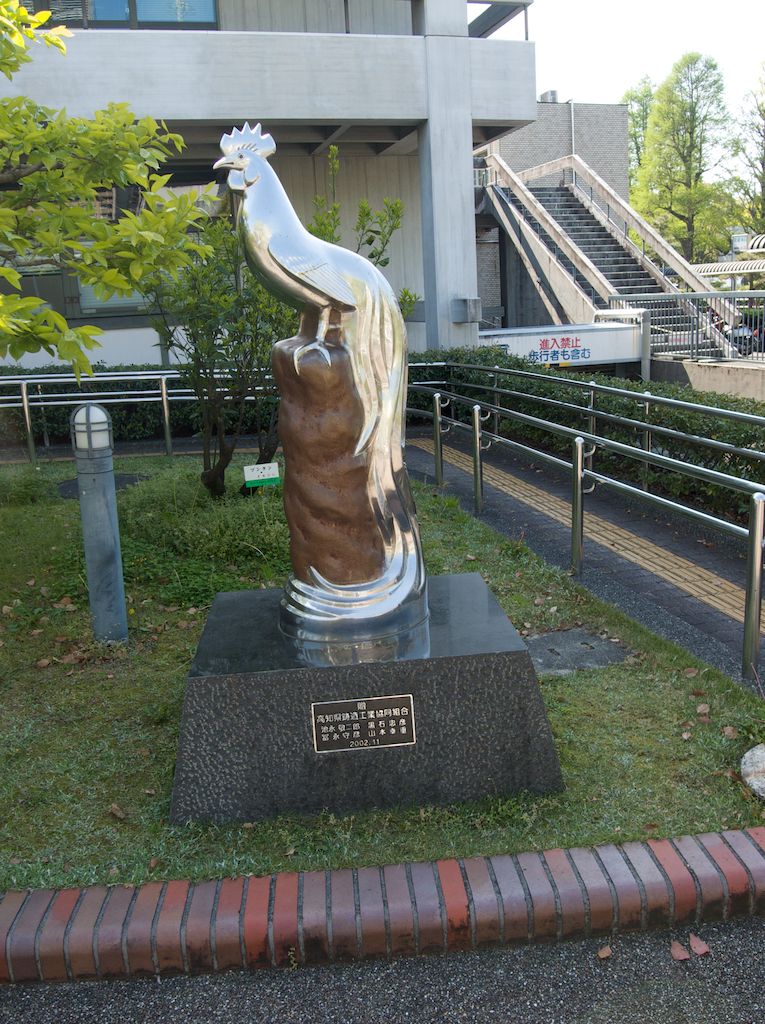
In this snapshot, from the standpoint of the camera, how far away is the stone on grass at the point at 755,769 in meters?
3.51

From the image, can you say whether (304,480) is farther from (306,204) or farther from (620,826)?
(306,204)

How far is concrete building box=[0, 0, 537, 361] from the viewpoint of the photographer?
1242cm

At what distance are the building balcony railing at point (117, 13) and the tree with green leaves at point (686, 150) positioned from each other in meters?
29.1

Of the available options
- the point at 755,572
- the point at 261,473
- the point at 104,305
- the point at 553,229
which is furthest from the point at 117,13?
the point at 755,572

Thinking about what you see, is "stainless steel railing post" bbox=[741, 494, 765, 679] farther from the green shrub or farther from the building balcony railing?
the building balcony railing

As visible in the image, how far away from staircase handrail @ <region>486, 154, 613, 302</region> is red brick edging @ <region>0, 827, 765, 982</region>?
17.8 metres

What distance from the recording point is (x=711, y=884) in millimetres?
3061

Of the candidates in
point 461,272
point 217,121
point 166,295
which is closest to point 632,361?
point 461,272

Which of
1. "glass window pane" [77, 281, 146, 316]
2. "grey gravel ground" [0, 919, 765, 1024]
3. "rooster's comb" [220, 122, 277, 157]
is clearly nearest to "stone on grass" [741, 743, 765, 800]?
"grey gravel ground" [0, 919, 765, 1024]

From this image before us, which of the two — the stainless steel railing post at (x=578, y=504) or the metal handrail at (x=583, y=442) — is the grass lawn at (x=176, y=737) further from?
the metal handrail at (x=583, y=442)

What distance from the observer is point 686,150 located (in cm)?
3825

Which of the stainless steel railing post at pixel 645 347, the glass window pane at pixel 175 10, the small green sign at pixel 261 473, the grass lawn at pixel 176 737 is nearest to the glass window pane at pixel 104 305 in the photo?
the glass window pane at pixel 175 10

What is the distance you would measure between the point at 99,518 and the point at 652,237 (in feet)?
62.8

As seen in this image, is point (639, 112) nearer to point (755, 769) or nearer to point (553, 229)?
point (553, 229)
